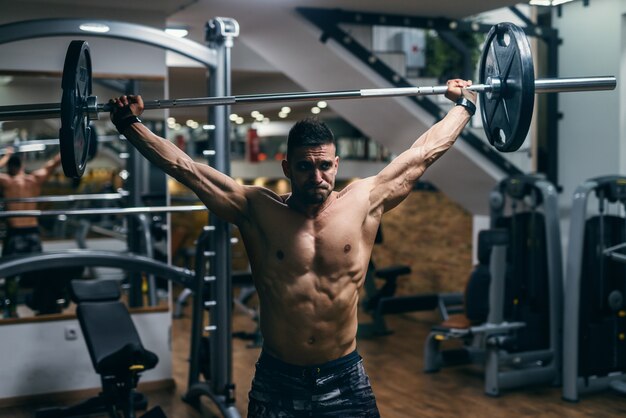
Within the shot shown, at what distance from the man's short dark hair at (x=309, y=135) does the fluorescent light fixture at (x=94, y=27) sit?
156cm

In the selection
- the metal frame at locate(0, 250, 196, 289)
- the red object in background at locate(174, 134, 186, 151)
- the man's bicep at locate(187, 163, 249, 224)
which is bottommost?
the metal frame at locate(0, 250, 196, 289)

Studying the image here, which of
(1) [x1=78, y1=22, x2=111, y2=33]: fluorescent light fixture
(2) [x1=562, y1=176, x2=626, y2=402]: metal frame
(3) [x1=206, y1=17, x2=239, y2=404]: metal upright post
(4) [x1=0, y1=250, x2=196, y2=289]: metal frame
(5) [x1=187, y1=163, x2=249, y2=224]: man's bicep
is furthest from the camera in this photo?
(2) [x1=562, y1=176, x2=626, y2=402]: metal frame

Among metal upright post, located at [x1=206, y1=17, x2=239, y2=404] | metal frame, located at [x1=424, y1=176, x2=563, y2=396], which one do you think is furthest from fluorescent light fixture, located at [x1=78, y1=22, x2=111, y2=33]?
metal frame, located at [x1=424, y1=176, x2=563, y2=396]

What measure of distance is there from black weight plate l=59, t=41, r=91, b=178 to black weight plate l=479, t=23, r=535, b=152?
117cm

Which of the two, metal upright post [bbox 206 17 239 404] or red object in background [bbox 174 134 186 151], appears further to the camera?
red object in background [bbox 174 134 186 151]

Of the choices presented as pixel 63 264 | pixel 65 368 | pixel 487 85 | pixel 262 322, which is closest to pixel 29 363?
pixel 65 368

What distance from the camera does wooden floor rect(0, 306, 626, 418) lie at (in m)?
3.96

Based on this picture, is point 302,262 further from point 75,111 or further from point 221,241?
point 221,241

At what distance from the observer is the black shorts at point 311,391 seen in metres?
2.12

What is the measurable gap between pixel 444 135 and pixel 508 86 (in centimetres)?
25

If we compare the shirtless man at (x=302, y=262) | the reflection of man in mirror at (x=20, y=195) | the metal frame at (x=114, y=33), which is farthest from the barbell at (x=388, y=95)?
the reflection of man in mirror at (x=20, y=195)

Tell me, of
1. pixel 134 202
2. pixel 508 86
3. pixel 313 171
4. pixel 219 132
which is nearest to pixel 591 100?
pixel 219 132

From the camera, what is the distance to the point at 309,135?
2086mm

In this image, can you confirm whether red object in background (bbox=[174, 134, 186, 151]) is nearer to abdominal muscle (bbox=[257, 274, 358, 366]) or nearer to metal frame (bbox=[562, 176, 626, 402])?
metal frame (bbox=[562, 176, 626, 402])
